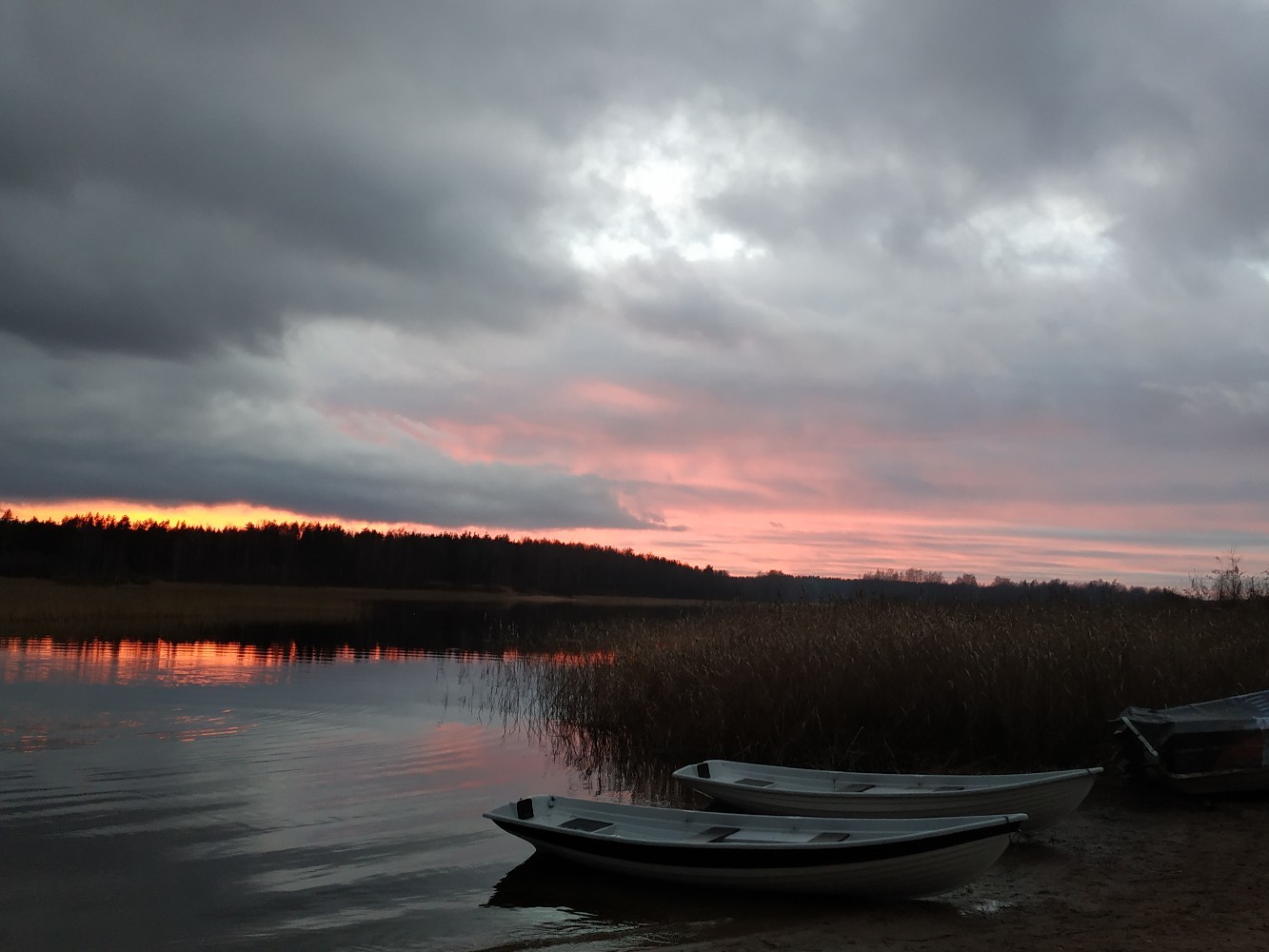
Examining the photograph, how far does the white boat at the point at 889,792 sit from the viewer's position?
981 cm

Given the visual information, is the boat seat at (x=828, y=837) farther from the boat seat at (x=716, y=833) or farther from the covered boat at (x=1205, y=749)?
the covered boat at (x=1205, y=749)

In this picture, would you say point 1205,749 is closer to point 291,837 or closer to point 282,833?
point 291,837

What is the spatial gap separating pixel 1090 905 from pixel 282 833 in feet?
31.2

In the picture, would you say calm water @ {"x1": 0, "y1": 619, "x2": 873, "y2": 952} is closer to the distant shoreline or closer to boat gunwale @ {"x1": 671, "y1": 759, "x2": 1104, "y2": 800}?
boat gunwale @ {"x1": 671, "y1": 759, "x2": 1104, "y2": 800}

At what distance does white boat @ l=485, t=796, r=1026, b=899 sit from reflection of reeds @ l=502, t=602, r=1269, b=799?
438cm

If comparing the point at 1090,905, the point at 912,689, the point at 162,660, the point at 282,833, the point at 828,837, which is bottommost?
the point at 282,833

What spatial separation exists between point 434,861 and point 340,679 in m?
19.2

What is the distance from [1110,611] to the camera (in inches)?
778

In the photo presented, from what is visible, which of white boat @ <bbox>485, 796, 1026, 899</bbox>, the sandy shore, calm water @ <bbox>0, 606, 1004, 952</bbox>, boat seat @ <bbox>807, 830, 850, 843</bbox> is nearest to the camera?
the sandy shore

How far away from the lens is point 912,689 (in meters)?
14.0

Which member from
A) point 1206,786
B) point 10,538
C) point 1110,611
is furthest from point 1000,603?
point 10,538

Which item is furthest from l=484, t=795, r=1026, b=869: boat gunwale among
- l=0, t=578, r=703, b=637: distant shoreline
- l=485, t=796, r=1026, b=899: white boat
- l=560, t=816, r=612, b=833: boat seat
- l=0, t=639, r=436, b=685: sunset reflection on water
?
l=0, t=578, r=703, b=637: distant shoreline

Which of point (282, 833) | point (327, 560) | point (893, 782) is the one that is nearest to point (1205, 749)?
point (893, 782)

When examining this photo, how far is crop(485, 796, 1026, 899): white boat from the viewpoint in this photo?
7.92 m
